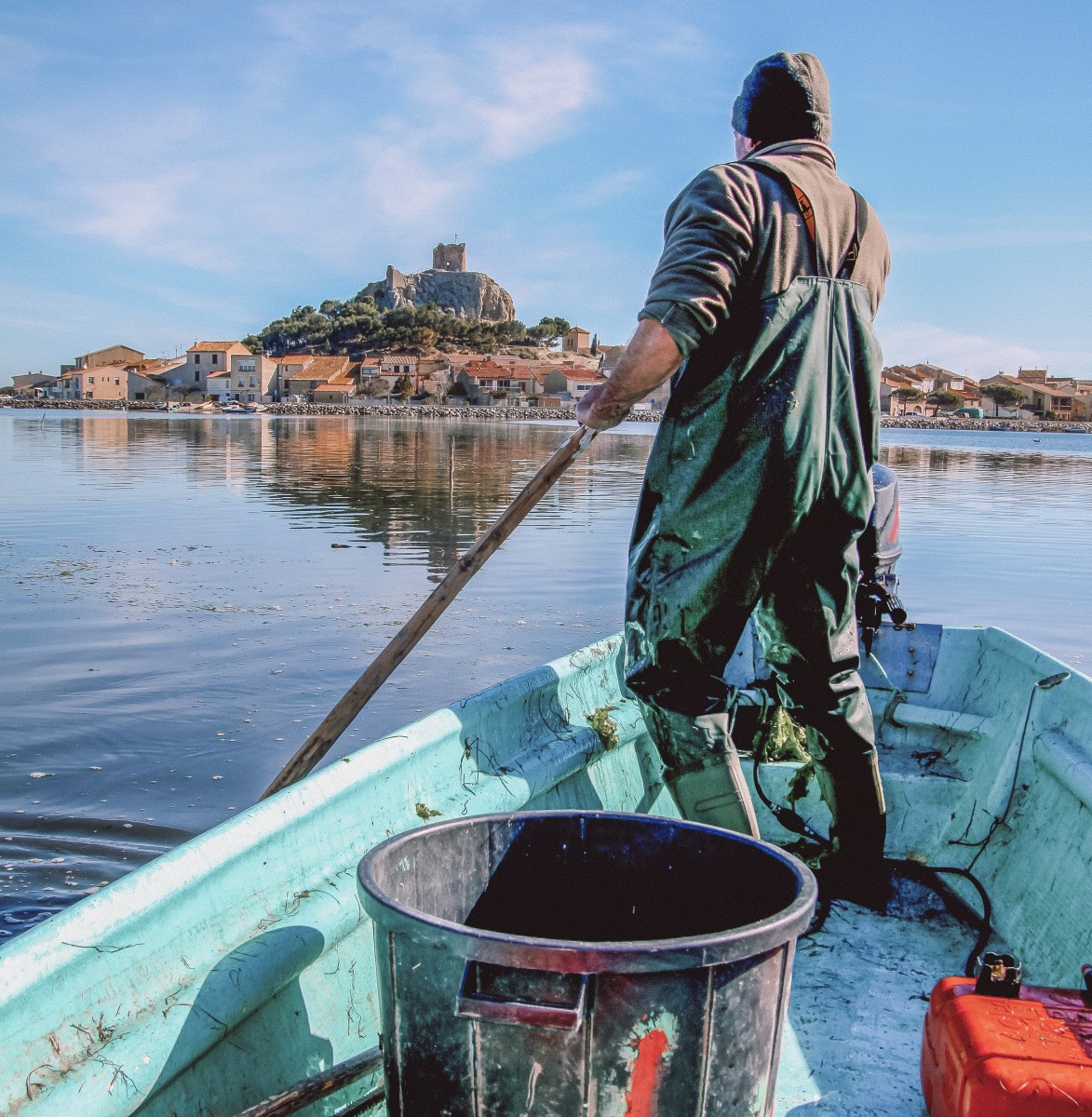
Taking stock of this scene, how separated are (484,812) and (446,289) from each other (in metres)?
177

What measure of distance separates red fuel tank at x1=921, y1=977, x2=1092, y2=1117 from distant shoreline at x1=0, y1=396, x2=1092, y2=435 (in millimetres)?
97297

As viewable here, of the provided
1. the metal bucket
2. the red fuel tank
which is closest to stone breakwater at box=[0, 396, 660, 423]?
the red fuel tank

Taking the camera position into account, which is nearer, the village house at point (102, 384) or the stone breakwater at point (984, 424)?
the stone breakwater at point (984, 424)

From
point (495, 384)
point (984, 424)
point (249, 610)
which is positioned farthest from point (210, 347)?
point (249, 610)

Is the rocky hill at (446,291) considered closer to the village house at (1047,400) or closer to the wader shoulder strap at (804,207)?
the village house at (1047,400)

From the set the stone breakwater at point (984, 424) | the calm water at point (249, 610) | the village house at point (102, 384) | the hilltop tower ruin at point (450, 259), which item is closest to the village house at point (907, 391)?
the stone breakwater at point (984, 424)

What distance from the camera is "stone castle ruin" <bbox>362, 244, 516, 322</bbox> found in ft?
556

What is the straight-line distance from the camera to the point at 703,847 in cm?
192

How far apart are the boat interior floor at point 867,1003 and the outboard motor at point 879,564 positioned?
1.22 meters

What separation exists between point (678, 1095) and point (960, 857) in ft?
7.57

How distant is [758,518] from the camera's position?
2.40 meters

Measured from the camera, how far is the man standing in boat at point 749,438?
237 centimetres

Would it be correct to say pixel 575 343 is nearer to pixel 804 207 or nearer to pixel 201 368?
pixel 201 368

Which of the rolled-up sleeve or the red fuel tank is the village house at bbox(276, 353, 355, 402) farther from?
the red fuel tank
